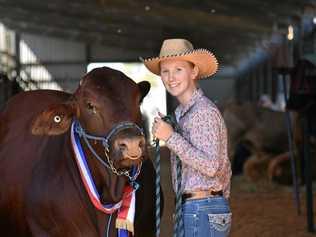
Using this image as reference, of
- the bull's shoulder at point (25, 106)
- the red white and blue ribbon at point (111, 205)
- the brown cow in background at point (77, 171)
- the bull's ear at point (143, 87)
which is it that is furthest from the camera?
the bull's shoulder at point (25, 106)

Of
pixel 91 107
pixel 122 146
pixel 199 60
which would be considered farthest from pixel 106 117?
pixel 199 60

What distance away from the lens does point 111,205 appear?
3.80m

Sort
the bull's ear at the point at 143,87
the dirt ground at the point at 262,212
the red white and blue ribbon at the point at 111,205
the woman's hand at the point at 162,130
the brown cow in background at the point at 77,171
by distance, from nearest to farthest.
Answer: the woman's hand at the point at 162,130 → the brown cow in background at the point at 77,171 → the red white and blue ribbon at the point at 111,205 → the bull's ear at the point at 143,87 → the dirt ground at the point at 262,212

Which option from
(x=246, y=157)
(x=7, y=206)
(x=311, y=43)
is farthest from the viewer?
(x=311, y=43)

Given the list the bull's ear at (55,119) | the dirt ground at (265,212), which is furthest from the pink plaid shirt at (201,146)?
the dirt ground at (265,212)

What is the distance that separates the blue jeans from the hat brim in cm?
74

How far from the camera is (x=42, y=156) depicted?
444 centimetres

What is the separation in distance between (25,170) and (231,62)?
28.6 m

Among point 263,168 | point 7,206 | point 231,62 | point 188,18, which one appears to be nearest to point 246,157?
point 263,168

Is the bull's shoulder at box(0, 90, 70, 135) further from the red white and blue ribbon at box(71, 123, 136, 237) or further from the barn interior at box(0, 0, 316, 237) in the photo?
the barn interior at box(0, 0, 316, 237)

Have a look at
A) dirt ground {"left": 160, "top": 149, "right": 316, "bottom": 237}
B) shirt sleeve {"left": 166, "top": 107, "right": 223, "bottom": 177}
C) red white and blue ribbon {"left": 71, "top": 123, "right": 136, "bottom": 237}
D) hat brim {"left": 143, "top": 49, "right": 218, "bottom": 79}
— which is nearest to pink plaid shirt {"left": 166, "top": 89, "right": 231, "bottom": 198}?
shirt sleeve {"left": 166, "top": 107, "right": 223, "bottom": 177}

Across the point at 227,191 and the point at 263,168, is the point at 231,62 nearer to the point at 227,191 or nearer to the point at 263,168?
the point at 263,168

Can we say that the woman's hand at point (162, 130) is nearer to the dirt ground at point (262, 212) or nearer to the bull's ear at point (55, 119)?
the bull's ear at point (55, 119)

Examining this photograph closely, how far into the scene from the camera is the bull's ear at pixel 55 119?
3.80 meters
